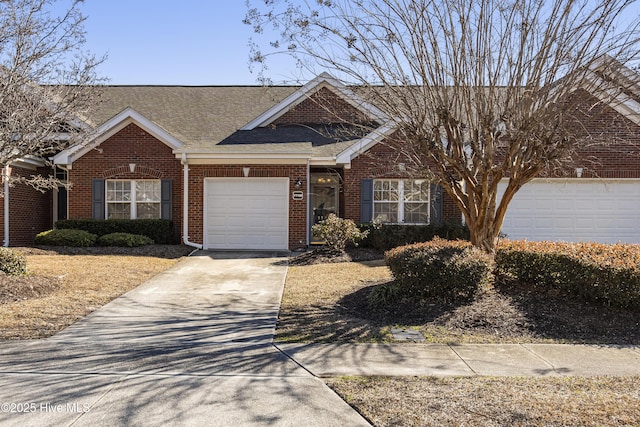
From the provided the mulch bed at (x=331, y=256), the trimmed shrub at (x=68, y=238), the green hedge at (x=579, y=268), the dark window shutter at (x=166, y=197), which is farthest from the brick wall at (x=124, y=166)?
the green hedge at (x=579, y=268)

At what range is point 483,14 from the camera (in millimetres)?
7324

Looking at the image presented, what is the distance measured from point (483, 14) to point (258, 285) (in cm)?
633

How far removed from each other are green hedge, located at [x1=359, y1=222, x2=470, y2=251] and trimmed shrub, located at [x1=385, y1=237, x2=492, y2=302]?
6.27 m

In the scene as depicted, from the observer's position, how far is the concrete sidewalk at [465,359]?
4.84m

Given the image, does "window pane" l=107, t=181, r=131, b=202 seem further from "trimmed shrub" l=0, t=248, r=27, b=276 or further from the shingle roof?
"trimmed shrub" l=0, t=248, r=27, b=276

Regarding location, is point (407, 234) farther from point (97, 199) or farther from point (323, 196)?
point (97, 199)

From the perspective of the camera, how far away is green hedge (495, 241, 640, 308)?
637 cm

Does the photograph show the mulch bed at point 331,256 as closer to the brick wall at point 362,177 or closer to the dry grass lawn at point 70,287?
the brick wall at point 362,177

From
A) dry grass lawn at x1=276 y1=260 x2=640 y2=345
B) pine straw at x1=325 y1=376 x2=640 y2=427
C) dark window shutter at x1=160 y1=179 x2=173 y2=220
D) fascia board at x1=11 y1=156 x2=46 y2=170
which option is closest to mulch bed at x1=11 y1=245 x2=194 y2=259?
dark window shutter at x1=160 y1=179 x2=173 y2=220

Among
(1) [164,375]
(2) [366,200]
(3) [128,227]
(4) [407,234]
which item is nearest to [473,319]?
(1) [164,375]

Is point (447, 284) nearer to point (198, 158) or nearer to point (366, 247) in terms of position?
point (366, 247)

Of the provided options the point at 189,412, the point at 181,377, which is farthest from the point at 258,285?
the point at 189,412

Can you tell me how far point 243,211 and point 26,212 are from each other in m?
7.78

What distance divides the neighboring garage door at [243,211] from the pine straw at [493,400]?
10.6 metres
